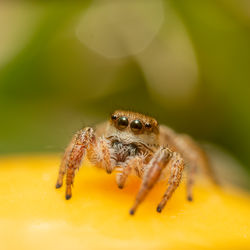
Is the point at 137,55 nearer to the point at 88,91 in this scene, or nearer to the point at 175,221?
the point at 88,91

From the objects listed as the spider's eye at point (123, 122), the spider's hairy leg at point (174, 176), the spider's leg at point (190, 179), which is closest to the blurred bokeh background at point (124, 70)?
the spider's leg at point (190, 179)

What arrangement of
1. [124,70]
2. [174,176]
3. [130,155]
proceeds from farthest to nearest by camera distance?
[124,70] → [130,155] → [174,176]

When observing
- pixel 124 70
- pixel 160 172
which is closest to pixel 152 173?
pixel 160 172

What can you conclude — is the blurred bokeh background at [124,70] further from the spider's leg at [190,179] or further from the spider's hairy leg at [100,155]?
the spider's hairy leg at [100,155]

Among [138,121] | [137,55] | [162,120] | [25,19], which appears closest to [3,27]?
[25,19]

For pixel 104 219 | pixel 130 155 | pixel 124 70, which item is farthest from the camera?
pixel 124 70

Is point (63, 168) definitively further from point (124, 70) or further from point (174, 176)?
point (124, 70)

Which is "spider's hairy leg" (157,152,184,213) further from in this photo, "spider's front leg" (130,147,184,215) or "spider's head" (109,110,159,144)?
"spider's head" (109,110,159,144)

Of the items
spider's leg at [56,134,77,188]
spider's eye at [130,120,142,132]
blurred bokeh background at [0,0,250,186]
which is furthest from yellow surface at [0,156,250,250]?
blurred bokeh background at [0,0,250,186]
